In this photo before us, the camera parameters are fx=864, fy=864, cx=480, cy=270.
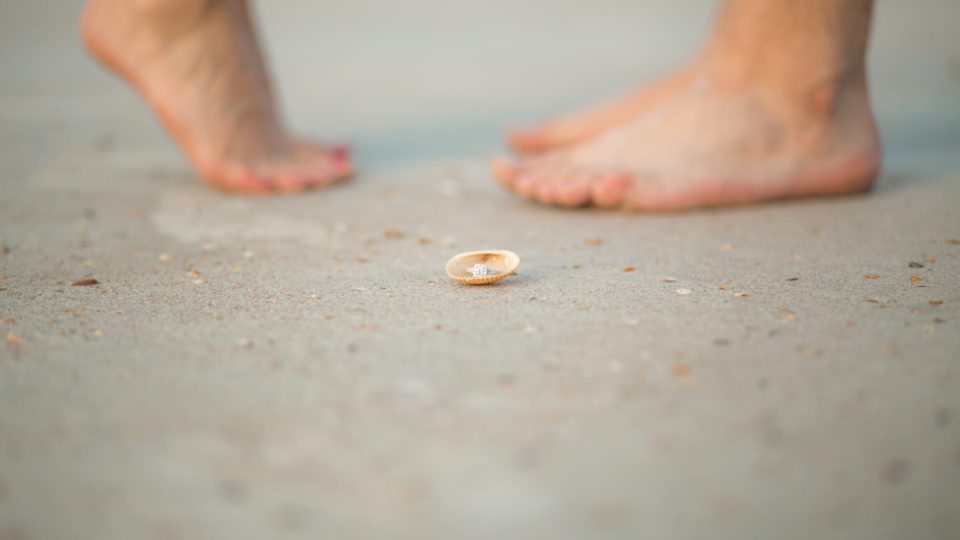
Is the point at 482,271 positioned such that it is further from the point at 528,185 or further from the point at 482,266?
the point at 528,185

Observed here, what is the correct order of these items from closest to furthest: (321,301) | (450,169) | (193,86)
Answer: (321,301)
(193,86)
(450,169)

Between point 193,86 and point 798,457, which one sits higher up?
point 193,86

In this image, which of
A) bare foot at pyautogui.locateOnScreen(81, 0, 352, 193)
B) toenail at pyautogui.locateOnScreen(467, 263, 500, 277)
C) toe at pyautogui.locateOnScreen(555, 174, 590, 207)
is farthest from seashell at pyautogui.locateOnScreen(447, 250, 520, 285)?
bare foot at pyautogui.locateOnScreen(81, 0, 352, 193)

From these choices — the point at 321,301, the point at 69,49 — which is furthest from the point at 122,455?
the point at 69,49

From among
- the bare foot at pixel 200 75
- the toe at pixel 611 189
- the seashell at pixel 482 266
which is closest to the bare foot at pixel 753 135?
the toe at pixel 611 189

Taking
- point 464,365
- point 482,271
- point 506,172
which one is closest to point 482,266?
point 482,271

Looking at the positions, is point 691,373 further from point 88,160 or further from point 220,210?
point 88,160

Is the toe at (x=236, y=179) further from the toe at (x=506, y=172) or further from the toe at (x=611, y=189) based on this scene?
the toe at (x=611, y=189)
